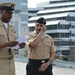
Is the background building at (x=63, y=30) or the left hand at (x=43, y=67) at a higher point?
the left hand at (x=43, y=67)

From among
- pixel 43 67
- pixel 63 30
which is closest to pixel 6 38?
pixel 43 67

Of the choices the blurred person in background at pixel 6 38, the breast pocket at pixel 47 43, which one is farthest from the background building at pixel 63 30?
the blurred person in background at pixel 6 38

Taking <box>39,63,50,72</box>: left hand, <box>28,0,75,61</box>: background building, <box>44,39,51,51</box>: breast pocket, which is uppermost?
<box>44,39,51,51</box>: breast pocket

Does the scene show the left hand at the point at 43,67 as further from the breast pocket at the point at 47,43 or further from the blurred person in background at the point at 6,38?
the blurred person in background at the point at 6,38

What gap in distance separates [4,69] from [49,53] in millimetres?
913

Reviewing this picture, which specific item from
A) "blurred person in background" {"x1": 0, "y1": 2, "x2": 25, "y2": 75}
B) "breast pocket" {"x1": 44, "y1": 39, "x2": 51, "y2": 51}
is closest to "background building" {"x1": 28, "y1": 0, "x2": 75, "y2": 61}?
"breast pocket" {"x1": 44, "y1": 39, "x2": 51, "y2": 51}

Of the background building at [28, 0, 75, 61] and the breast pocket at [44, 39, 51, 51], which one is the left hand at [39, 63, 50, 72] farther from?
the background building at [28, 0, 75, 61]

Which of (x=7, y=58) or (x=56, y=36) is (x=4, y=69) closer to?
(x=7, y=58)

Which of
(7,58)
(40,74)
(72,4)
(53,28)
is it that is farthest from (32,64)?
(72,4)

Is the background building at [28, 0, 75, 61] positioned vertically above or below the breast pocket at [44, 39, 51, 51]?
below

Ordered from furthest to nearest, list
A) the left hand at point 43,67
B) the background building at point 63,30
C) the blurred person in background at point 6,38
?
the background building at point 63,30, the left hand at point 43,67, the blurred person in background at point 6,38

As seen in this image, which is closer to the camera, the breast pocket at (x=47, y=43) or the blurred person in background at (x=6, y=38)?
the blurred person in background at (x=6, y=38)

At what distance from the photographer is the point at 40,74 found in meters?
3.80

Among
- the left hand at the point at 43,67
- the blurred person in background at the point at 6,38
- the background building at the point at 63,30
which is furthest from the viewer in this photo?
the background building at the point at 63,30
